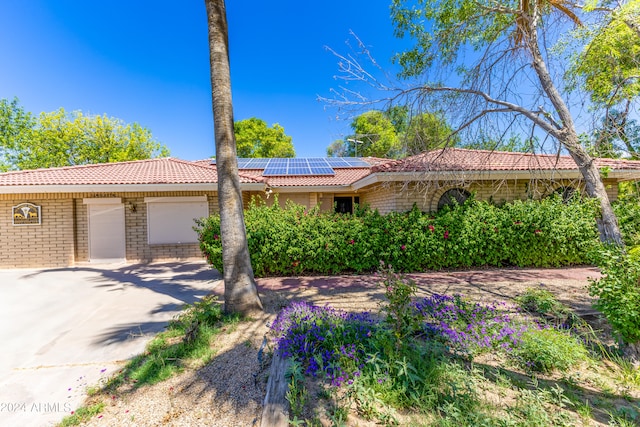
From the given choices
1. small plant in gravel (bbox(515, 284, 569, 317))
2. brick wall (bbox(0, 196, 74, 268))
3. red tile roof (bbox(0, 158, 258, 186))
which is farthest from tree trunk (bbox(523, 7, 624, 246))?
brick wall (bbox(0, 196, 74, 268))

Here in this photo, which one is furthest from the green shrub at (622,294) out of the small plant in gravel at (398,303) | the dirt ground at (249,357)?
the small plant in gravel at (398,303)

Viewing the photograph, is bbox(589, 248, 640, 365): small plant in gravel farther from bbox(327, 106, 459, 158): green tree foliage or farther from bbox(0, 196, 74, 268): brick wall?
bbox(0, 196, 74, 268): brick wall

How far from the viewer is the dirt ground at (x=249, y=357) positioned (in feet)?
7.73

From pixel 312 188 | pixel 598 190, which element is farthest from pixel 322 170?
pixel 598 190

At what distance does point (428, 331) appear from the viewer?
342 centimetres

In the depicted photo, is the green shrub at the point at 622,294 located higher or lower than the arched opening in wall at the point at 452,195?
lower

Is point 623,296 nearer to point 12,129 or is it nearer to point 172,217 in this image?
point 172,217

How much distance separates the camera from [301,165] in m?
15.2

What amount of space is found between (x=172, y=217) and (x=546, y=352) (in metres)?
11.7

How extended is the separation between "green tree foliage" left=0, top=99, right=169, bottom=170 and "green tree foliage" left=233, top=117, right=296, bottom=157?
13609mm

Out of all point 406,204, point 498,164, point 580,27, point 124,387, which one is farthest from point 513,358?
point 498,164

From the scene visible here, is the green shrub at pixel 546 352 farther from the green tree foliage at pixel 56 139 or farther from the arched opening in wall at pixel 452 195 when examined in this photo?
the green tree foliage at pixel 56 139

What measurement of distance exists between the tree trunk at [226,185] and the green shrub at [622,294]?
4875mm

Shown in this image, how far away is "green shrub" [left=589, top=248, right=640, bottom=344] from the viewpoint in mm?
2857
